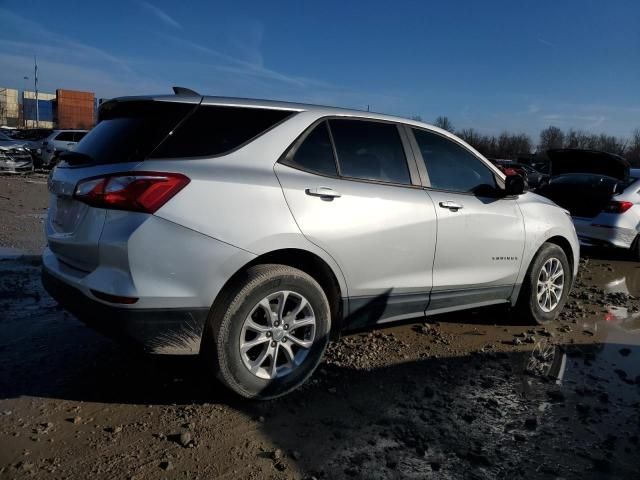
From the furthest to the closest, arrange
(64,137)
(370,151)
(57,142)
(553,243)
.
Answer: (64,137) < (57,142) < (553,243) < (370,151)

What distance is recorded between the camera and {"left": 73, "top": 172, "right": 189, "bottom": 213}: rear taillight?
2.83 meters

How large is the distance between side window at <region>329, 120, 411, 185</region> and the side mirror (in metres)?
1.14

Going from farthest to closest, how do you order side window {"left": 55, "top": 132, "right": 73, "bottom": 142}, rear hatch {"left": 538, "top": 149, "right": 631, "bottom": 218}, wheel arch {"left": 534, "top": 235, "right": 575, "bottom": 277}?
side window {"left": 55, "top": 132, "right": 73, "bottom": 142}, rear hatch {"left": 538, "top": 149, "right": 631, "bottom": 218}, wheel arch {"left": 534, "top": 235, "right": 575, "bottom": 277}

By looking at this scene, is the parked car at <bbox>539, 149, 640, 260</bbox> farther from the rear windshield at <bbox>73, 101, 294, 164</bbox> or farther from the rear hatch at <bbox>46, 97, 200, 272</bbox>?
the rear hatch at <bbox>46, 97, 200, 272</bbox>

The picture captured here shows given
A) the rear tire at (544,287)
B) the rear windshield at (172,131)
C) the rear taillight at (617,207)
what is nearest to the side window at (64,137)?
the rear taillight at (617,207)

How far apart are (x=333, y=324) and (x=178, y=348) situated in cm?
109

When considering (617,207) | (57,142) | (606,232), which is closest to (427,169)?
(606,232)

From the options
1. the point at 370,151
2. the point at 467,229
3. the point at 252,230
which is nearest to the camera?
the point at 252,230

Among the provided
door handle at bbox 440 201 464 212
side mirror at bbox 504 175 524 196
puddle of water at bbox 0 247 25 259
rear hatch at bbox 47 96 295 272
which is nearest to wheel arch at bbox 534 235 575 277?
side mirror at bbox 504 175 524 196

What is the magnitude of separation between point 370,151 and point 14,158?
18220 millimetres

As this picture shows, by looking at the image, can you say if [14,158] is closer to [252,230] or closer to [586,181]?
[586,181]

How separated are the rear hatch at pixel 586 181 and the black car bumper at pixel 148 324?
738 cm

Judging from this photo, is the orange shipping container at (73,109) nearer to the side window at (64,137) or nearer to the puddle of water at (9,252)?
the side window at (64,137)

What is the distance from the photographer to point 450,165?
436cm
